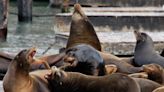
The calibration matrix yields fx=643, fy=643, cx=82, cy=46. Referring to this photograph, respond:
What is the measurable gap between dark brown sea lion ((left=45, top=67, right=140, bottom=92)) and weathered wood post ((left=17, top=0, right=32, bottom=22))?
1346 cm

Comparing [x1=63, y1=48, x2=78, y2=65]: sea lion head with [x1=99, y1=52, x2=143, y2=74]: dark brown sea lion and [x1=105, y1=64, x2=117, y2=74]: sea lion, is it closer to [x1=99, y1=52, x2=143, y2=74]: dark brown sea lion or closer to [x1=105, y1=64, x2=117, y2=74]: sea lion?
[x1=105, y1=64, x2=117, y2=74]: sea lion

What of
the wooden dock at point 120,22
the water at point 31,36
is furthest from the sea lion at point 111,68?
the wooden dock at point 120,22

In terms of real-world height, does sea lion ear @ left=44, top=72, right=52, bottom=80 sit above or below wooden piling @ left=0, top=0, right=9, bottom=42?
above

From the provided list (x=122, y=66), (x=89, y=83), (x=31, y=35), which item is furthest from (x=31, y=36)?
(x=89, y=83)

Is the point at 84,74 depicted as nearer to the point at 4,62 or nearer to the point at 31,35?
the point at 4,62

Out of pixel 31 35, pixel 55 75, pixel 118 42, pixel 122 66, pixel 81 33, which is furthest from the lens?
pixel 31 35

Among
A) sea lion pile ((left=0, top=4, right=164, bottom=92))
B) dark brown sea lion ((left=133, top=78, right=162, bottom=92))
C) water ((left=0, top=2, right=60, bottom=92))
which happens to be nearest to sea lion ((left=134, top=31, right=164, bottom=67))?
sea lion pile ((left=0, top=4, right=164, bottom=92))

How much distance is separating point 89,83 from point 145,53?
2338mm

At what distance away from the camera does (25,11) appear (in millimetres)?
18859

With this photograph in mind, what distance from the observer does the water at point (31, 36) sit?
12125 millimetres

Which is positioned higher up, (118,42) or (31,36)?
(118,42)

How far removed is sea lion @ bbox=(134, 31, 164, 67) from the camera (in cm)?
685

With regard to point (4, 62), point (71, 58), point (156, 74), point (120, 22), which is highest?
point (71, 58)

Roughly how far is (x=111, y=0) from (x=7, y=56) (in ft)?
41.0
